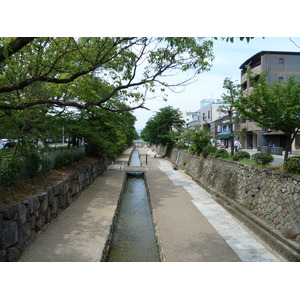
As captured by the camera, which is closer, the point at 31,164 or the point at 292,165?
the point at 292,165

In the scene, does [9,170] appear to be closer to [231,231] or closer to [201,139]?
[231,231]

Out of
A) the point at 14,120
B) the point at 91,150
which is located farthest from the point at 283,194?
the point at 91,150

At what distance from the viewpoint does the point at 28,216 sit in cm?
615

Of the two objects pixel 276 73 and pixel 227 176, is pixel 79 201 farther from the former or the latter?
pixel 276 73

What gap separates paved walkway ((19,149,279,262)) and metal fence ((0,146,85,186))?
1.60 metres

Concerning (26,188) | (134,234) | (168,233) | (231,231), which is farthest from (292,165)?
(26,188)

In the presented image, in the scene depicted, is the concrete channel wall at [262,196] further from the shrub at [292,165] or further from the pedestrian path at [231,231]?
the pedestrian path at [231,231]

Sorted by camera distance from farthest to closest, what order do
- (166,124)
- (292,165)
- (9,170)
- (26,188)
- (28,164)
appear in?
(166,124), (28,164), (292,165), (26,188), (9,170)

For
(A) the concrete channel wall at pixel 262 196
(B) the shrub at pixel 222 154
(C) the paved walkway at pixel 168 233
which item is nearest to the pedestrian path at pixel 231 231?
(C) the paved walkway at pixel 168 233

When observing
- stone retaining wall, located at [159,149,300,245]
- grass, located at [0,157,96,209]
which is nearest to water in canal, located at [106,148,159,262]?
grass, located at [0,157,96,209]

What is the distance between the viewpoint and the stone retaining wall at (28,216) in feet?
16.6

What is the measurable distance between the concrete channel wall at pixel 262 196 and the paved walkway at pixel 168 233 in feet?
1.67

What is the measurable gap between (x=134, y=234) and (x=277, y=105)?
5977 mm

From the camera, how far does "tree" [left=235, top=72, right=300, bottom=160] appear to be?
8.38 metres
